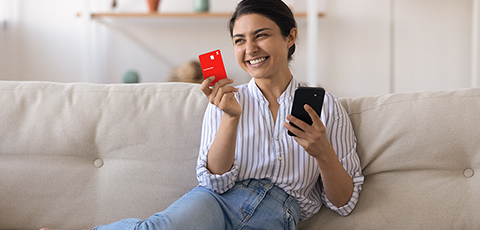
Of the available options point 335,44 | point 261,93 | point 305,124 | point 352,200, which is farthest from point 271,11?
point 335,44

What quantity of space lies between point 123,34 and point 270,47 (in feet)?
8.44

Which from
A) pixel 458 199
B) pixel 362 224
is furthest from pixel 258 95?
pixel 458 199

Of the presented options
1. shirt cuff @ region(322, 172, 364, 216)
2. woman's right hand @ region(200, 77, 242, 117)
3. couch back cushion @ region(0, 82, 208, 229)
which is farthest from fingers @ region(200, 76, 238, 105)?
shirt cuff @ region(322, 172, 364, 216)

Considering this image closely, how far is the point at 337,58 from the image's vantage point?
3.43 metres

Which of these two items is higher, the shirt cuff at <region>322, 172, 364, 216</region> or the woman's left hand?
the woman's left hand

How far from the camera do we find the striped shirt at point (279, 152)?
3.56 feet

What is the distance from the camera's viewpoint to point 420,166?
45.2 inches

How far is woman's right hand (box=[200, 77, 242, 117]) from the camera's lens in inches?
39.1

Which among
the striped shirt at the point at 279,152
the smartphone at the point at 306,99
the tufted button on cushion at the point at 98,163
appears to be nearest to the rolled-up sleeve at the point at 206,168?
the striped shirt at the point at 279,152

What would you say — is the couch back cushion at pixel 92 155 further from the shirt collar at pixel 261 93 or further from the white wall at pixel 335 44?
the white wall at pixel 335 44

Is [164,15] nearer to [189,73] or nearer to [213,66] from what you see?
[189,73]

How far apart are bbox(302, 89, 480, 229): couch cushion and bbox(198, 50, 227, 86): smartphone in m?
0.48

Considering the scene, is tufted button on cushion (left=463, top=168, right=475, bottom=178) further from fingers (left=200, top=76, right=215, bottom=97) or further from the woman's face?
fingers (left=200, top=76, right=215, bottom=97)

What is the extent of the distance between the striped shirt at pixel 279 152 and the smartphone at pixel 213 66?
124mm
